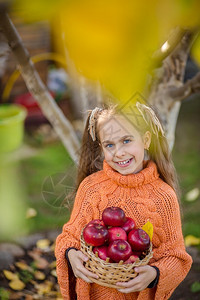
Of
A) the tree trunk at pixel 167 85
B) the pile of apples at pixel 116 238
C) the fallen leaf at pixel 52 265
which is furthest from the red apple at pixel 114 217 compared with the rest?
the fallen leaf at pixel 52 265

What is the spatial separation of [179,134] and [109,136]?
384 centimetres

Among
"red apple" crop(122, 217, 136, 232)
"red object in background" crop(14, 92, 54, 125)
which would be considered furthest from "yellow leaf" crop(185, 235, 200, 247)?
"red object in background" crop(14, 92, 54, 125)

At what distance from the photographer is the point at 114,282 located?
1.53m

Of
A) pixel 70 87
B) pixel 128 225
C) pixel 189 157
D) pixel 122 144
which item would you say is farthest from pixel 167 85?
pixel 70 87

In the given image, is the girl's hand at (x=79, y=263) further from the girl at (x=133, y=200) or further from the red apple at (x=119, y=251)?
the red apple at (x=119, y=251)

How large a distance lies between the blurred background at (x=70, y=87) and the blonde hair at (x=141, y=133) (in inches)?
10.3

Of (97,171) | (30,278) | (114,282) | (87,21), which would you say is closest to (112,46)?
(87,21)

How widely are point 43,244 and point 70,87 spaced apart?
3.32m

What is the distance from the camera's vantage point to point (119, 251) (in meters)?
1.51

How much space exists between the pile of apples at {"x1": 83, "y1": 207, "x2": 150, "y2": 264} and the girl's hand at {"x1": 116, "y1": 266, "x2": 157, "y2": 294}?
2.5 inches

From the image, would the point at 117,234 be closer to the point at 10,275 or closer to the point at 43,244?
the point at 10,275

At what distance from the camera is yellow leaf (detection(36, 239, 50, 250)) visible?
3.17 meters

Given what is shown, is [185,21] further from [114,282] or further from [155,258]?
[155,258]

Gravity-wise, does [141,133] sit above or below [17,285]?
above
